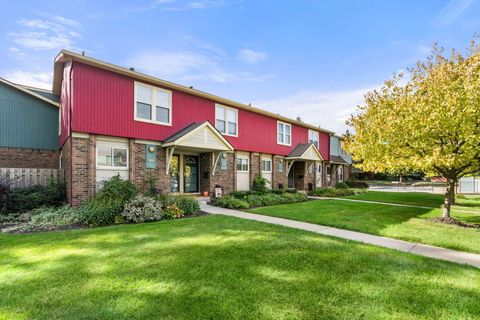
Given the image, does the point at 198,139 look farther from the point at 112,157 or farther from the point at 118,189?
the point at 118,189

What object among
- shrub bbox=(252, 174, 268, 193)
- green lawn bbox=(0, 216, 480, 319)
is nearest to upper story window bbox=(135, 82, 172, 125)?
green lawn bbox=(0, 216, 480, 319)

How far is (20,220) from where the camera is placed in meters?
8.51

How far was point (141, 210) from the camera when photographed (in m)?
8.62

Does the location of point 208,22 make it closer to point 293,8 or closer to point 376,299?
point 293,8

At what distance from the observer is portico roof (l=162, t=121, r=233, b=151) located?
11.5 m

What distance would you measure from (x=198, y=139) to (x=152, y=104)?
2705 millimetres

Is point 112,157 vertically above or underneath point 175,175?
above

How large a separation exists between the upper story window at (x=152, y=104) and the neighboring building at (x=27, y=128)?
262 inches

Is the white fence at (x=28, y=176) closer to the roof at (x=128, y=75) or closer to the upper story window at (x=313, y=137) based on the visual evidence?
the roof at (x=128, y=75)

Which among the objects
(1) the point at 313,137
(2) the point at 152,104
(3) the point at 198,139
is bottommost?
(3) the point at 198,139

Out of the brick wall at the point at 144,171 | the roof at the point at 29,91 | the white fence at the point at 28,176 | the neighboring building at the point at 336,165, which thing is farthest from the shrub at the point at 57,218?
the neighboring building at the point at 336,165

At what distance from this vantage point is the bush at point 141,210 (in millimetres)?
8352

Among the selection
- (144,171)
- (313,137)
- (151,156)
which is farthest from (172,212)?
(313,137)

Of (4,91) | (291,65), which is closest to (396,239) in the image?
(291,65)
